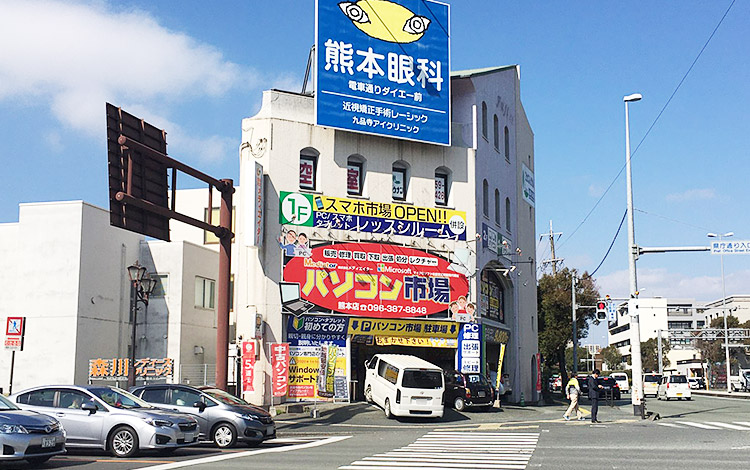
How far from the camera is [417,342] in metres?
34.7

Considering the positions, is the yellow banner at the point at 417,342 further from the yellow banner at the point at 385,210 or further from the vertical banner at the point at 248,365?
the vertical banner at the point at 248,365

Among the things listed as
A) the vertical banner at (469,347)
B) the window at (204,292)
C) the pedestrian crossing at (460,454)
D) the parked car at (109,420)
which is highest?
the window at (204,292)

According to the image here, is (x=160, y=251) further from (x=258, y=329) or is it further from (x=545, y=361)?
(x=545, y=361)

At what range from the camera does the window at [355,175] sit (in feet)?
114

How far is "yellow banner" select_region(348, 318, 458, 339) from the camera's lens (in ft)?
109

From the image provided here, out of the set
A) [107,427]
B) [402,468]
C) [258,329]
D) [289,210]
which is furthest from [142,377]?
[402,468]

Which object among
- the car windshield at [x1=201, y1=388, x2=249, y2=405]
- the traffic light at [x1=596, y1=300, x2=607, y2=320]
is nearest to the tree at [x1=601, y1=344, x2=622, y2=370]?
the traffic light at [x1=596, y1=300, x2=607, y2=320]

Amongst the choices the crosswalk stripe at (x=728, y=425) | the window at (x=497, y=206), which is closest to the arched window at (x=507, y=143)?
the window at (x=497, y=206)

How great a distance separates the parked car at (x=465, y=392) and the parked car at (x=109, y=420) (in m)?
16.5

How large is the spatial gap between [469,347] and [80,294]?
55.7ft

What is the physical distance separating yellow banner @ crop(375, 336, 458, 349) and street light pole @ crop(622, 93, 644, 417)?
8.03 metres

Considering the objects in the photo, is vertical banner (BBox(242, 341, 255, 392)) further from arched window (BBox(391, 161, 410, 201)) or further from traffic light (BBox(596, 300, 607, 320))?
traffic light (BBox(596, 300, 607, 320))

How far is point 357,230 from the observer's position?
33938 mm

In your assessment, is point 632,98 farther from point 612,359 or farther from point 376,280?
point 612,359
